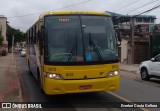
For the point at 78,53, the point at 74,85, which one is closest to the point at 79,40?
the point at 78,53

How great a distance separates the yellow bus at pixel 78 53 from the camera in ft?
31.6

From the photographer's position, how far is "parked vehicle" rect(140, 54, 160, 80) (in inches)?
689

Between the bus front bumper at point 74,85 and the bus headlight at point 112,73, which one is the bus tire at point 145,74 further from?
the bus front bumper at point 74,85


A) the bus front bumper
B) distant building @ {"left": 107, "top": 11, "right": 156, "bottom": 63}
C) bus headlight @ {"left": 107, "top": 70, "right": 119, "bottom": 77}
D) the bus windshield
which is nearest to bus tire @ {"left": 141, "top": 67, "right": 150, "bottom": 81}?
bus headlight @ {"left": 107, "top": 70, "right": 119, "bottom": 77}

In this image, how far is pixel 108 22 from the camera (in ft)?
34.8

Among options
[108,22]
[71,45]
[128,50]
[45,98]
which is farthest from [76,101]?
[128,50]

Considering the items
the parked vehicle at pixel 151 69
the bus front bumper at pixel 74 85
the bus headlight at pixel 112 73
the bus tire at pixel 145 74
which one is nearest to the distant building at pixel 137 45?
the bus tire at pixel 145 74

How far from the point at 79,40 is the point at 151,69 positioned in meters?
9.04

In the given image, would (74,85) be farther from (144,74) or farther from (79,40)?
(144,74)

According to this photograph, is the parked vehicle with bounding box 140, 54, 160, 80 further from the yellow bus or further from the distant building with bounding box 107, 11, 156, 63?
the distant building with bounding box 107, 11, 156, 63

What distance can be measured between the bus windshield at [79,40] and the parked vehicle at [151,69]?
774 cm

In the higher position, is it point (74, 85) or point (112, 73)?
point (112, 73)

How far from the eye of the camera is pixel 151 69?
1805 centimetres

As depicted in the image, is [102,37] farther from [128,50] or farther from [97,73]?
[128,50]
